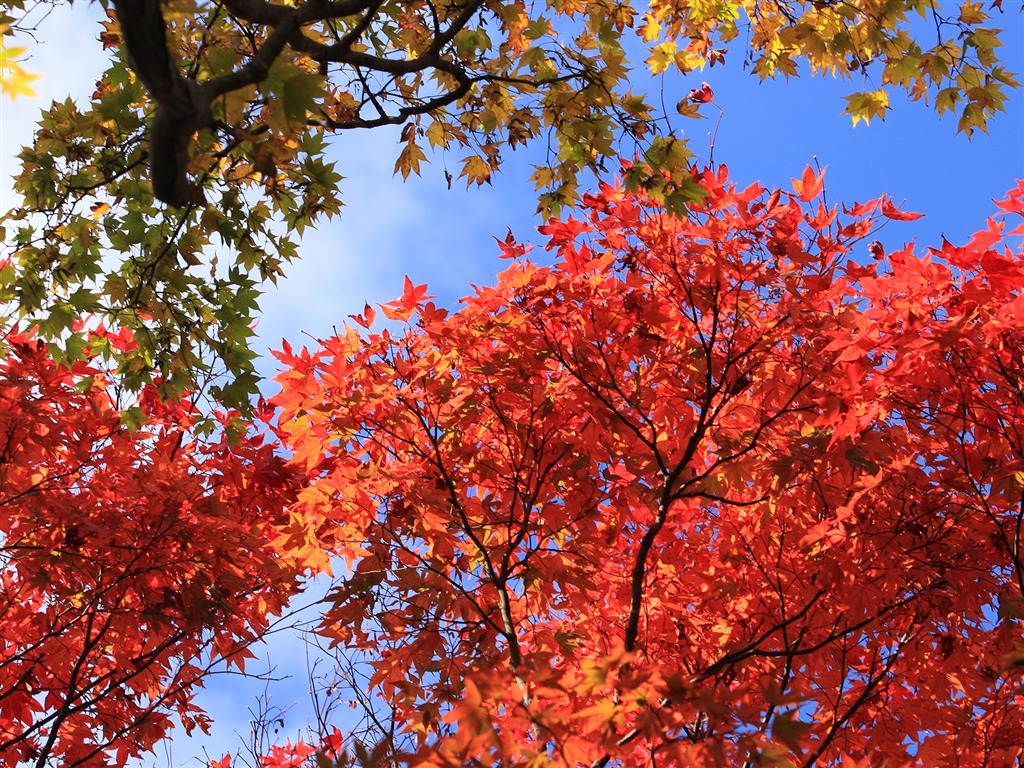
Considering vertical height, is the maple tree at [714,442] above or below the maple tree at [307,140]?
below

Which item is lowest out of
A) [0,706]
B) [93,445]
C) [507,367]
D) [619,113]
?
[0,706]

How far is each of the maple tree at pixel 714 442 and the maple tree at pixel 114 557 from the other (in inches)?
33.2

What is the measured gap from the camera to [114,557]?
16.6 ft

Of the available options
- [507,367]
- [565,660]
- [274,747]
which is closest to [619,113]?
[507,367]

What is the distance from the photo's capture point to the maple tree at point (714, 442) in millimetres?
4191

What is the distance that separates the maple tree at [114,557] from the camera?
4.94 meters

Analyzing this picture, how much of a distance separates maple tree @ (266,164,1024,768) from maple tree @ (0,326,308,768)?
2.77 feet

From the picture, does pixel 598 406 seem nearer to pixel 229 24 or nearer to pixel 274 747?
pixel 229 24

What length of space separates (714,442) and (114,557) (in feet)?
11.6

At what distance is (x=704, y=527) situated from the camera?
18.2 ft

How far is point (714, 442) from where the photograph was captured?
15.3ft

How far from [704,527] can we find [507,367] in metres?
1.95

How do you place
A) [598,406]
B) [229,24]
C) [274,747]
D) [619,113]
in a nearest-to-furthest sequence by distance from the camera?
[598,406] → [619,113] → [229,24] → [274,747]

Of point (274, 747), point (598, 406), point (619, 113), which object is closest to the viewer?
point (598, 406)
